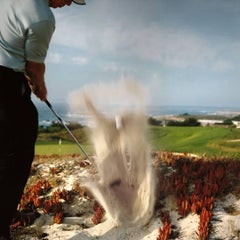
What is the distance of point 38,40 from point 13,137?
43.9 inches

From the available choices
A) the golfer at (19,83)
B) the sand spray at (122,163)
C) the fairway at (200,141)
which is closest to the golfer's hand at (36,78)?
the golfer at (19,83)

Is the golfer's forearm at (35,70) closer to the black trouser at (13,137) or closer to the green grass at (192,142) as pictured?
the black trouser at (13,137)

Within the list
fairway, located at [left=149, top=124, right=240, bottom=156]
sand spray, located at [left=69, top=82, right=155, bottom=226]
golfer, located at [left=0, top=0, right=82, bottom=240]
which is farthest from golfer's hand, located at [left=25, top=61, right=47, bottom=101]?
fairway, located at [left=149, top=124, right=240, bottom=156]

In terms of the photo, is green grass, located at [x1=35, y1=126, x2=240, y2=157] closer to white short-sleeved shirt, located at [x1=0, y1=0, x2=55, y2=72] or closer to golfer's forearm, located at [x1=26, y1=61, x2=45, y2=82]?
golfer's forearm, located at [x1=26, y1=61, x2=45, y2=82]

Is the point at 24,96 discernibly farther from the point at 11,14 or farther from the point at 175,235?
the point at 175,235

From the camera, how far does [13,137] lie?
5.04 m

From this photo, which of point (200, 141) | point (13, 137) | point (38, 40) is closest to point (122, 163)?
point (13, 137)

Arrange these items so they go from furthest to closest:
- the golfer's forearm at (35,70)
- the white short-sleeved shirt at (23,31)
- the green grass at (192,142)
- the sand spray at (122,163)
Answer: the green grass at (192,142), the sand spray at (122,163), the golfer's forearm at (35,70), the white short-sleeved shirt at (23,31)

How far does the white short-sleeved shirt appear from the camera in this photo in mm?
4570

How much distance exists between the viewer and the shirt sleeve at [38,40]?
15.1 feet

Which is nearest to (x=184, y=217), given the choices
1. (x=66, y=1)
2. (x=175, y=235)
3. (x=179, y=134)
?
A: (x=175, y=235)

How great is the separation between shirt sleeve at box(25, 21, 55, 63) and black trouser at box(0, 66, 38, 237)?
11.2 inches

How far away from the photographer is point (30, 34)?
15.2 ft

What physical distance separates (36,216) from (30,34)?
3.24 metres
